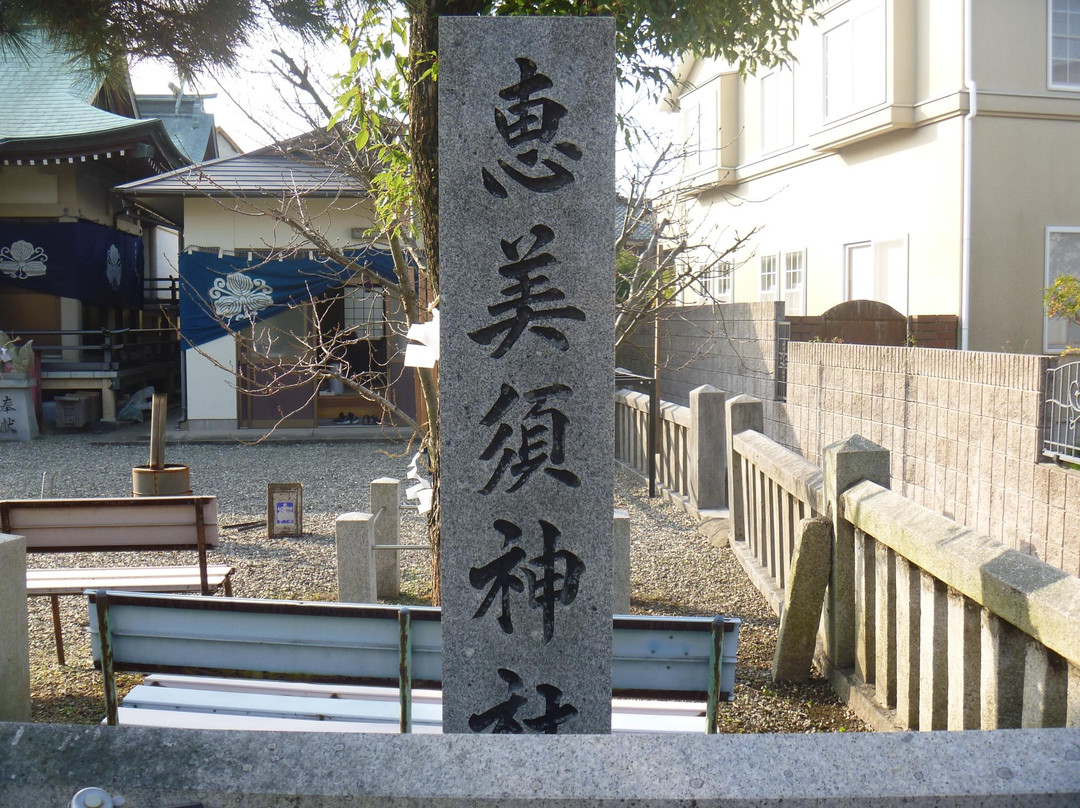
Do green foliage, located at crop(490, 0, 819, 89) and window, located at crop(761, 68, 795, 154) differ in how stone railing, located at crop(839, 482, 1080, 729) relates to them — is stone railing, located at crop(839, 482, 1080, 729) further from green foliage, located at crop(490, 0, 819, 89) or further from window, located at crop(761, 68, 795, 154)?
window, located at crop(761, 68, 795, 154)

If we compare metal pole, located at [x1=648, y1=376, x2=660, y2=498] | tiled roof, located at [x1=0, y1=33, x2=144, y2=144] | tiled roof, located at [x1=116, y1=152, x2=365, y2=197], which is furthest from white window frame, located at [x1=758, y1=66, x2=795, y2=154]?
tiled roof, located at [x1=0, y1=33, x2=144, y2=144]

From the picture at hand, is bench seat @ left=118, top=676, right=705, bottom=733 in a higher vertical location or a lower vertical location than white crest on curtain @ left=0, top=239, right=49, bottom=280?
lower

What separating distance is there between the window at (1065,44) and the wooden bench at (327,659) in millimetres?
10266

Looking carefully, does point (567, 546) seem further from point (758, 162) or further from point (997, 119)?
point (758, 162)

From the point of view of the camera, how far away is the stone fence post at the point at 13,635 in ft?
12.2

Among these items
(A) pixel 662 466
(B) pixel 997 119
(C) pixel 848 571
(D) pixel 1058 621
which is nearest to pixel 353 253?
(A) pixel 662 466

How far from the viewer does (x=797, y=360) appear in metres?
8.22

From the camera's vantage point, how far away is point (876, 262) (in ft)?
40.1

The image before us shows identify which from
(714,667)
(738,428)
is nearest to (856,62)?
(738,428)

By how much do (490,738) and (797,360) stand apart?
6.98 metres

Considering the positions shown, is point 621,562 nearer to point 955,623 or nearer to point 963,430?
point 955,623

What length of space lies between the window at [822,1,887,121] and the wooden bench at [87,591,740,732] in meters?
10.1

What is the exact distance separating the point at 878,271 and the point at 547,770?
460 inches

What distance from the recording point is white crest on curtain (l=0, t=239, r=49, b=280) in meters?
14.6
